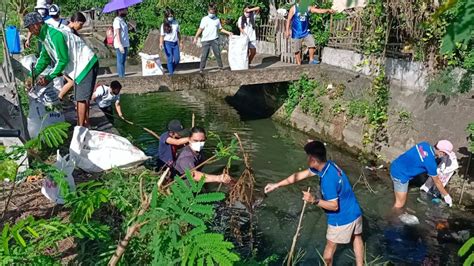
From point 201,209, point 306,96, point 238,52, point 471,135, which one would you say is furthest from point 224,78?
point 201,209

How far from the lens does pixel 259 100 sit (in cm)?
1535

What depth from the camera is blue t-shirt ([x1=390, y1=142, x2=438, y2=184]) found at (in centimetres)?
711

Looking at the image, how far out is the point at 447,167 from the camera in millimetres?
8031

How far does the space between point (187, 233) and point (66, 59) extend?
155 inches

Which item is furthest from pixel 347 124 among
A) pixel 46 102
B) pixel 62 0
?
pixel 62 0

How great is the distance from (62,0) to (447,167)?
90.3ft

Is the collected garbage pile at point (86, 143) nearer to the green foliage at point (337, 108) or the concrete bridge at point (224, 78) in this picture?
the concrete bridge at point (224, 78)

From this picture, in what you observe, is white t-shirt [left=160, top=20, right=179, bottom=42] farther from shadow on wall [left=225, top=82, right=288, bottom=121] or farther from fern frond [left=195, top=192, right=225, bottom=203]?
fern frond [left=195, top=192, right=225, bottom=203]

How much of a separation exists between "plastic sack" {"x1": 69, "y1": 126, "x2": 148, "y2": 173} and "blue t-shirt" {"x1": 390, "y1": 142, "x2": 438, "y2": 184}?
12.3 ft

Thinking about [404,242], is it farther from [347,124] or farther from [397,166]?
[347,124]

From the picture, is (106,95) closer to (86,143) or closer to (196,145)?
(86,143)

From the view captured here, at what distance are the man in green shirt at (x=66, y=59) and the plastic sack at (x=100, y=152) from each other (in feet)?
2.16

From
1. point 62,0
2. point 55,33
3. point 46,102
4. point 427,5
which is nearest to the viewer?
point 55,33

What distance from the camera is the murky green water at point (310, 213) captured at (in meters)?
6.75
